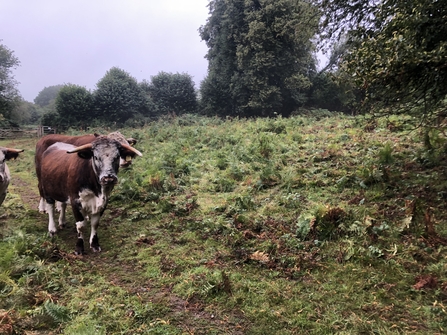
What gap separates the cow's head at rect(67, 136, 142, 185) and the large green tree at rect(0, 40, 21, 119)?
40.5 metres

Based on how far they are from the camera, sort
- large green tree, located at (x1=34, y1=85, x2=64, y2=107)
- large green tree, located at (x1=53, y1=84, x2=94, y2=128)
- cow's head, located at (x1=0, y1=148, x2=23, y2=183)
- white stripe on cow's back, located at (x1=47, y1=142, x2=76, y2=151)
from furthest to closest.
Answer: large green tree, located at (x1=34, y1=85, x2=64, y2=107)
large green tree, located at (x1=53, y1=84, x2=94, y2=128)
white stripe on cow's back, located at (x1=47, y1=142, x2=76, y2=151)
cow's head, located at (x1=0, y1=148, x2=23, y2=183)

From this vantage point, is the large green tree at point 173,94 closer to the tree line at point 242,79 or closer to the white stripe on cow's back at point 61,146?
the tree line at point 242,79

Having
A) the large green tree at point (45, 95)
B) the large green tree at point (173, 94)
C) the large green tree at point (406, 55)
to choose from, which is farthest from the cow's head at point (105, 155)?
Result: the large green tree at point (45, 95)

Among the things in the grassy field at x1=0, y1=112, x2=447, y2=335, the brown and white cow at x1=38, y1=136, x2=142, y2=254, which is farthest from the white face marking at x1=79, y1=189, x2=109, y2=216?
the grassy field at x1=0, y1=112, x2=447, y2=335

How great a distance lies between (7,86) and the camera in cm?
4066

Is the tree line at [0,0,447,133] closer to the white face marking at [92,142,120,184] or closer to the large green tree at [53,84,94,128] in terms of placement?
the large green tree at [53,84,94,128]

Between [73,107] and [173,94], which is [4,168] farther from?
[173,94]

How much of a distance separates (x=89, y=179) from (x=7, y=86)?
45.2 metres

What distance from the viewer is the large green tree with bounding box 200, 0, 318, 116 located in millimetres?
26625

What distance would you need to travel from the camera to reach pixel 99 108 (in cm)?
3344

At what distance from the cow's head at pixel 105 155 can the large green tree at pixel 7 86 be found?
40.5 meters

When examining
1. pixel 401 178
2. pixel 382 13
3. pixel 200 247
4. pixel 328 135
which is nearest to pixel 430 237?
pixel 401 178

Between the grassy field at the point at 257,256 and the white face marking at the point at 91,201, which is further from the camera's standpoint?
the white face marking at the point at 91,201

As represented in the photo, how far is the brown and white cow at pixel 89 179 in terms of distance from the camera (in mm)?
5270
